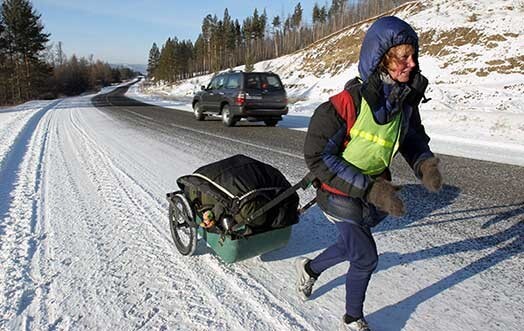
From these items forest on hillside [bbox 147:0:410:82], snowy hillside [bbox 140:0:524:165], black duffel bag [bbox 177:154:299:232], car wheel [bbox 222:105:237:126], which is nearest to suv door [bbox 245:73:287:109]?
car wheel [bbox 222:105:237:126]

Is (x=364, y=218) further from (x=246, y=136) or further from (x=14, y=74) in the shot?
(x=14, y=74)

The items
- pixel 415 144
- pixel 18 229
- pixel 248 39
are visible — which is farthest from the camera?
pixel 248 39

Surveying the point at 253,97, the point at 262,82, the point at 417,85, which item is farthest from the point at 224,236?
the point at 262,82

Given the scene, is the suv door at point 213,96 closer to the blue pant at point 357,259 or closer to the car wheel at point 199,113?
the car wheel at point 199,113

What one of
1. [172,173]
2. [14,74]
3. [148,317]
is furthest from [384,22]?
[14,74]

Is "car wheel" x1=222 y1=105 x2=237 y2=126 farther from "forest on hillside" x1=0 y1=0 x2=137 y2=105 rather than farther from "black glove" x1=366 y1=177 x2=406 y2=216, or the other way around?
"forest on hillside" x1=0 y1=0 x2=137 y2=105

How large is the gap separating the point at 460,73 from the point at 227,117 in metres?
23.5

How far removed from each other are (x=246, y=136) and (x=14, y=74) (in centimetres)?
4212

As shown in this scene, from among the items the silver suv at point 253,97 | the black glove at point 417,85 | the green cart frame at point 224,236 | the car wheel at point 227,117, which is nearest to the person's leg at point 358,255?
the green cart frame at point 224,236

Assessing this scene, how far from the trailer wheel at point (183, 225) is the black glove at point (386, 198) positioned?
5.60 feet

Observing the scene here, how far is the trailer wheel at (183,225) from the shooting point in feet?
10.3

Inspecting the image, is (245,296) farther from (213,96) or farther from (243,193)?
(213,96)

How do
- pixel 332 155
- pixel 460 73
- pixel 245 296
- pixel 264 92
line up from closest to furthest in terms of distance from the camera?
pixel 332 155 → pixel 245 296 → pixel 264 92 → pixel 460 73

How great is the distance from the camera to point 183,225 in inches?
130
